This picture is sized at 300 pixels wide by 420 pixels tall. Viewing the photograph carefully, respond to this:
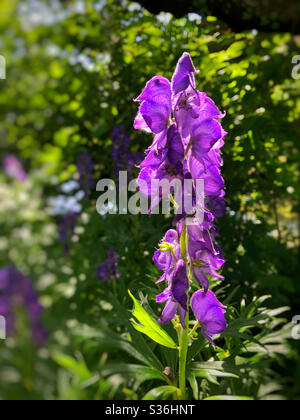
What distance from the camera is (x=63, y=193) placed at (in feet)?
9.91

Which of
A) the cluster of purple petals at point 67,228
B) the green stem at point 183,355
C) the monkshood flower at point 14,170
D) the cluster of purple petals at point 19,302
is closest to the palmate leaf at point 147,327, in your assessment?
the green stem at point 183,355

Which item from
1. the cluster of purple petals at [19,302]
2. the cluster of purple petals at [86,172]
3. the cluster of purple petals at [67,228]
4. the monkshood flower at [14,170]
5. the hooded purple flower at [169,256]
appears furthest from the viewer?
the monkshood flower at [14,170]

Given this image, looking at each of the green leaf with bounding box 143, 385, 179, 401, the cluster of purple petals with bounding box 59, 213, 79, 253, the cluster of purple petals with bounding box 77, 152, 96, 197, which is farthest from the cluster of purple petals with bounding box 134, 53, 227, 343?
the cluster of purple petals with bounding box 59, 213, 79, 253

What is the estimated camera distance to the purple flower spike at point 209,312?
1.12 metres

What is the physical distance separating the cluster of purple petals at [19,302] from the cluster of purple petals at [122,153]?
1.50 metres

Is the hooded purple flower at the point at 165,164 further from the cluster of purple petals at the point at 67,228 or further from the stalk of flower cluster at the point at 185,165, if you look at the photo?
the cluster of purple petals at the point at 67,228

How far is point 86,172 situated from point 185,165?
1377mm

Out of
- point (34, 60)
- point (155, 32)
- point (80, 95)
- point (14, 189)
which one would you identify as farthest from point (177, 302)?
point (34, 60)

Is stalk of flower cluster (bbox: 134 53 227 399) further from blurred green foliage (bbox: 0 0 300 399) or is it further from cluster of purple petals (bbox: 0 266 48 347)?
cluster of purple petals (bbox: 0 266 48 347)

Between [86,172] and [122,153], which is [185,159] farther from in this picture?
[86,172]

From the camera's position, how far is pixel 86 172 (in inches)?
93.3

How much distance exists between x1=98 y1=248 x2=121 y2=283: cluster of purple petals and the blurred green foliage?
43 millimetres

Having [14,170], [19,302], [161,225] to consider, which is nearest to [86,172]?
[161,225]
